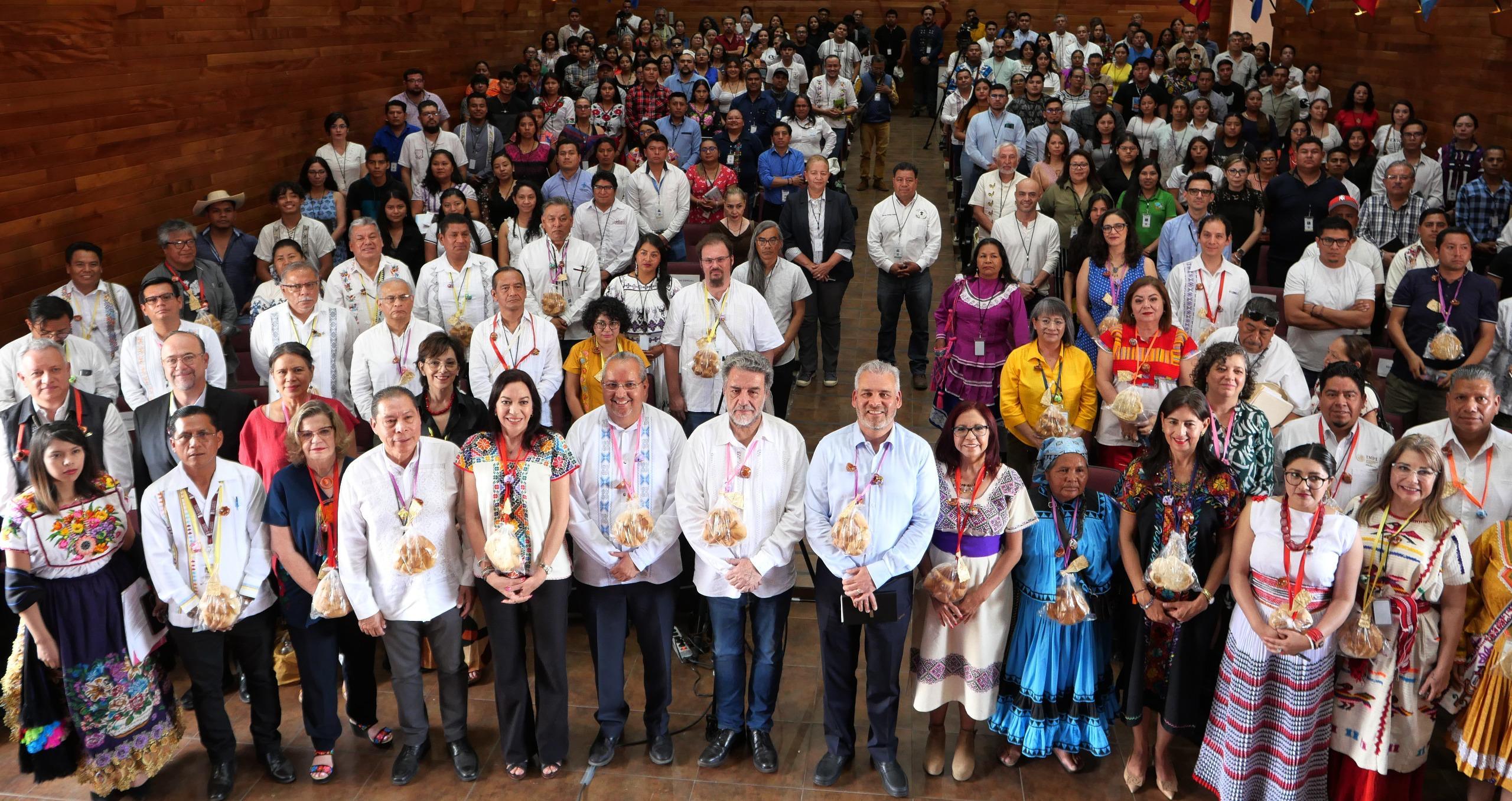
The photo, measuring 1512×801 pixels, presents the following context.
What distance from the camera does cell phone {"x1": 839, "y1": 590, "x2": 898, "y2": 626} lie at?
382 centimetres

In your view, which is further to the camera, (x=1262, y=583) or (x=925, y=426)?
(x=925, y=426)

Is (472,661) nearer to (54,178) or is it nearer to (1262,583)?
(1262,583)

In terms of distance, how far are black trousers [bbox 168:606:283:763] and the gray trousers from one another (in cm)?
46

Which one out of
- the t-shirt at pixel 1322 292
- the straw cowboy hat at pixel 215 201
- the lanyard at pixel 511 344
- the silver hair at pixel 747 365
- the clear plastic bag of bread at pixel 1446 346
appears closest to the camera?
the silver hair at pixel 747 365

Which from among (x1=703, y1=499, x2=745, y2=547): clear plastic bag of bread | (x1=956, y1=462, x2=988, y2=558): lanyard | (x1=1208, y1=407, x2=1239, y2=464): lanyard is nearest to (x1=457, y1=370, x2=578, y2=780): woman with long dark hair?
(x1=703, y1=499, x2=745, y2=547): clear plastic bag of bread

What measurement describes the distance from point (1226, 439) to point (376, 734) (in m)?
3.53

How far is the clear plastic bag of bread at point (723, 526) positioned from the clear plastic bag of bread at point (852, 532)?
0.35 meters

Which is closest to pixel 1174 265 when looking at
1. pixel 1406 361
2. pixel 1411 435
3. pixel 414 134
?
pixel 1406 361

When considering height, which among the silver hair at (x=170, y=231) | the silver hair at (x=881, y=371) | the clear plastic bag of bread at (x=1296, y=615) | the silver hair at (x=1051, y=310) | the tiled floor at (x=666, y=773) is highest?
the silver hair at (x=170, y=231)

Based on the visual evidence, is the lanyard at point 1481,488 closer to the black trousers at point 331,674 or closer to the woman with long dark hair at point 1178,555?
the woman with long dark hair at point 1178,555

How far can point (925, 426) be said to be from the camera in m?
6.96

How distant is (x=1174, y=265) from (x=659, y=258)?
3.18 meters

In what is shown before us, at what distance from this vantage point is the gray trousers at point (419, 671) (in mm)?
3998

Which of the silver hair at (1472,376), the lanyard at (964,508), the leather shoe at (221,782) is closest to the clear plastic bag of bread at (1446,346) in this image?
the silver hair at (1472,376)
